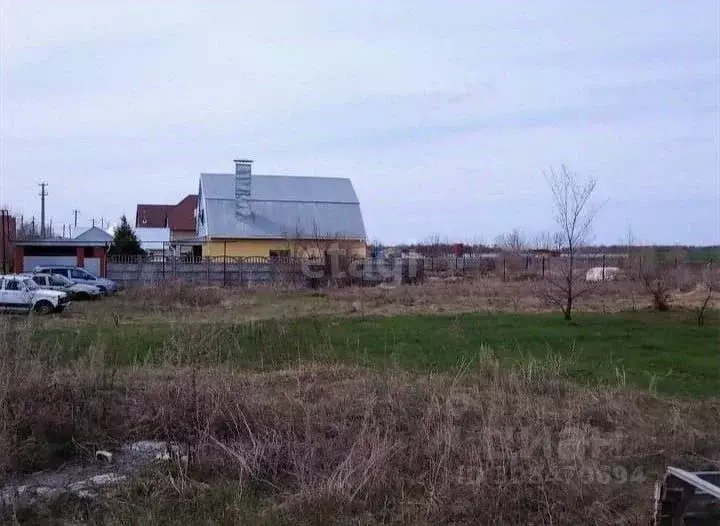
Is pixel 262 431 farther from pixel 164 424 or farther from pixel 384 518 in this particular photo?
pixel 384 518

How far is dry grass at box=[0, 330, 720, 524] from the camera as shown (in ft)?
18.3

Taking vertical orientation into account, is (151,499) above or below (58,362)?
below

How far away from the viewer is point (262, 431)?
22.9 ft

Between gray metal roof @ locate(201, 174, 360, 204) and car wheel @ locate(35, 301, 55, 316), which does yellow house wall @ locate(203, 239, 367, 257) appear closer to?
gray metal roof @ locate(201, 174, 360, 204)

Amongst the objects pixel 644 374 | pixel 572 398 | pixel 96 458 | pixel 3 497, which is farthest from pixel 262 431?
pixel 644 374

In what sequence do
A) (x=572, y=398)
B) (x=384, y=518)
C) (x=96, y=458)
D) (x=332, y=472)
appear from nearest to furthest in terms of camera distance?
(x=384, y=518), (x=332, y=472), (x=96, y=458), (x=572, y=398)

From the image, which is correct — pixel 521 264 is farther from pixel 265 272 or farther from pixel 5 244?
pixel 5 244

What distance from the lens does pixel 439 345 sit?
14.5 metres

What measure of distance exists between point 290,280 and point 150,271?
6.77 m

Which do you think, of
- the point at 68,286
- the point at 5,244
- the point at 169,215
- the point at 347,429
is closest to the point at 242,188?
the point at 5,244

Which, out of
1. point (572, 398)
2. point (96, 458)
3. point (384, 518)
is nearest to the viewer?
point (384, 518)

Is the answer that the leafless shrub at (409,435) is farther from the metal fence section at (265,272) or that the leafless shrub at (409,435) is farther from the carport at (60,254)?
the carport at (60,254)

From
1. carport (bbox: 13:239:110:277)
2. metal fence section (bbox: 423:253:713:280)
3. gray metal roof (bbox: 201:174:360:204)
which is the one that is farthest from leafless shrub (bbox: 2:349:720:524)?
gray metal roof (bbox: 201:174:360:204)

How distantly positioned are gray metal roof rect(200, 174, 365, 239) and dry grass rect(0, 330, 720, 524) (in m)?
35.7
